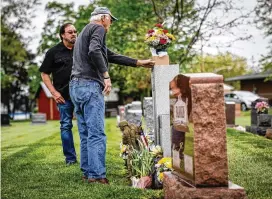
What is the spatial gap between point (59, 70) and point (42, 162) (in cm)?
188

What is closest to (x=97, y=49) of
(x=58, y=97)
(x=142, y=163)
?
(x=142, y=163)

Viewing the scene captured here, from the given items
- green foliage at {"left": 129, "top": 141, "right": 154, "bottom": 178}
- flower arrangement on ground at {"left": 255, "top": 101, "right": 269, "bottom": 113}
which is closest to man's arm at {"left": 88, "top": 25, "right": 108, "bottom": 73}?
green foliage at {"left": 129, "top": 141, "right": 154, "bottom": 178}

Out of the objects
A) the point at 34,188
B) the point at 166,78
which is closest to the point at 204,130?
the point at 34,188

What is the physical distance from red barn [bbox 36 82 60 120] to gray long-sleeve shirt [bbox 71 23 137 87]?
2122 inches

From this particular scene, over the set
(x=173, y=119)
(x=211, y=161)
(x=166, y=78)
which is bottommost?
(x=211, y=161)

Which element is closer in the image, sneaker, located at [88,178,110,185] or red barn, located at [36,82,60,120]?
sneaker, located at [88,178,110,185]

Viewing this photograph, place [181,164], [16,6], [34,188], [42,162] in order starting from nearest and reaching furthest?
[181,164]
[34,188]
[42,162]
[16,6]

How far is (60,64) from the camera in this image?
9.05 m

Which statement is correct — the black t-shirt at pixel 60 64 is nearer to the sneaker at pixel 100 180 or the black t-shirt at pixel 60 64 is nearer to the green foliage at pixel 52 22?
the sneaker at pixel 100 180

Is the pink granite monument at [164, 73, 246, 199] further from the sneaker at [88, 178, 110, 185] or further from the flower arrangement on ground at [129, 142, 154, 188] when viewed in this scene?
the sneaker at [88, 178, 110, 185]

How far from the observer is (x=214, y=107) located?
488cm

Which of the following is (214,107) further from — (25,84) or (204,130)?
(25,84)

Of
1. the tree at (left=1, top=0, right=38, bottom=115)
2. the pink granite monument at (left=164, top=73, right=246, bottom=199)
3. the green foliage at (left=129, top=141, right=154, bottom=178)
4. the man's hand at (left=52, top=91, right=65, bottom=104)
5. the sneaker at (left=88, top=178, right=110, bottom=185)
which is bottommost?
the sneaker at (left=88, top=178, right=110, bottom=185)

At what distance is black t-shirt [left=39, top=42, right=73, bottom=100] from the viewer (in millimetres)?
8992
